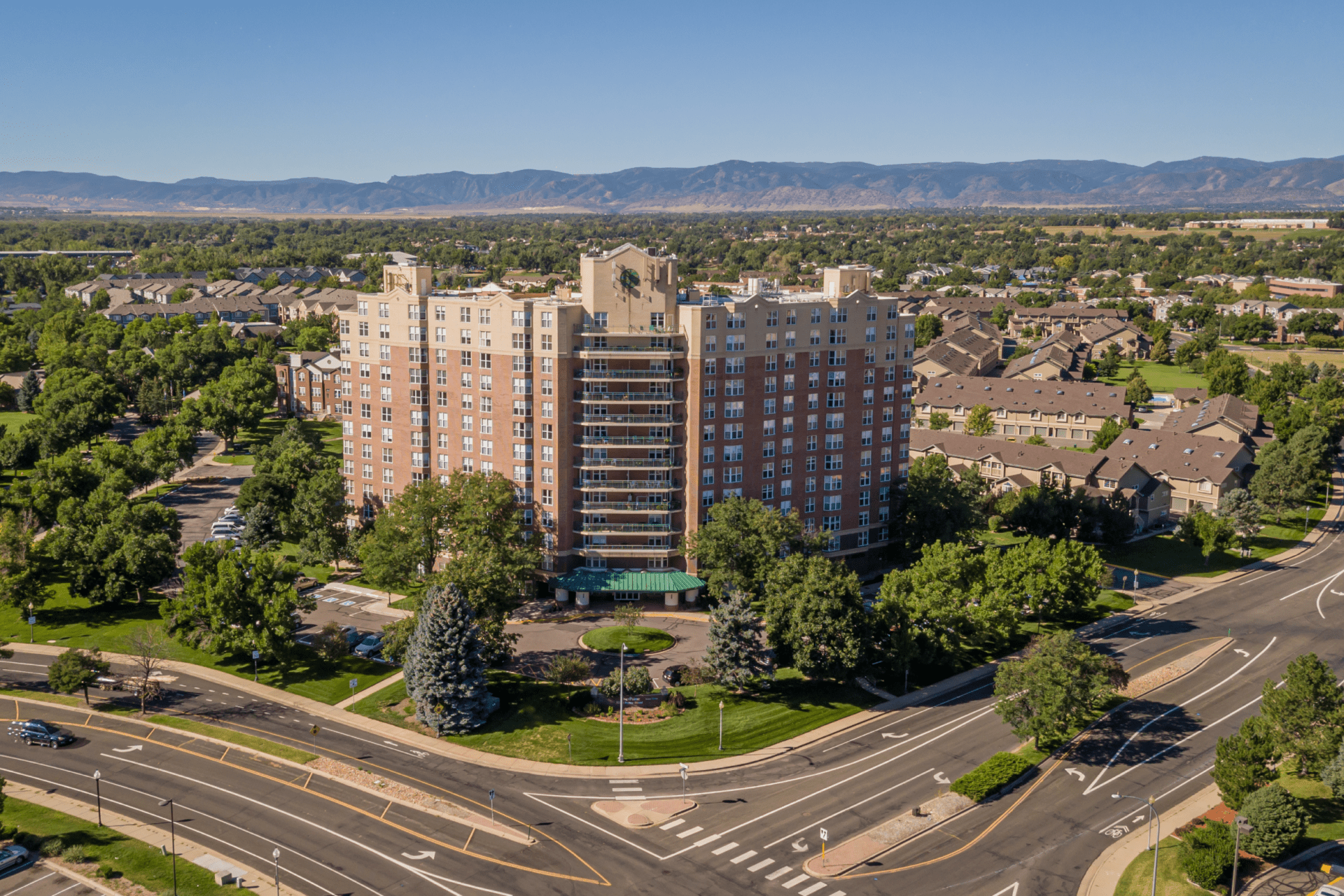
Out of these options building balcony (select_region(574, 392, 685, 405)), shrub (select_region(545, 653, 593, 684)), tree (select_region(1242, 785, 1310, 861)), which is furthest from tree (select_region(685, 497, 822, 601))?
tree (select_region(1242, 785, 1310, 861))

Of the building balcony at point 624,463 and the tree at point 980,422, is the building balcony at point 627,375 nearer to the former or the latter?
the building balcony at point 624,463

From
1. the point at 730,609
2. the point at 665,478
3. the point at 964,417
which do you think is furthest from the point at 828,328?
the point at 964,417

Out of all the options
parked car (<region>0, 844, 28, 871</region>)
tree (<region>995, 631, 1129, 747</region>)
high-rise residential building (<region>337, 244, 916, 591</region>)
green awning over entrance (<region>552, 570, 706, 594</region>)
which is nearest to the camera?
parked car (<region>0, 844, 28, 871</region>)

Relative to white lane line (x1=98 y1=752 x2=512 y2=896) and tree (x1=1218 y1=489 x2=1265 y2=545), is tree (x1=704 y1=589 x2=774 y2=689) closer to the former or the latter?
white lane line (x1=98 y1=752 x2=512 y2=896)

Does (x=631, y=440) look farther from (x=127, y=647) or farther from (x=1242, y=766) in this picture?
(x=1242, y=766)

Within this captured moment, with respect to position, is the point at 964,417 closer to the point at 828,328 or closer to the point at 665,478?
the point at 828,328

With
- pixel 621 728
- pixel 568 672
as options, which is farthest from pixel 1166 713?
pixel 568 672
